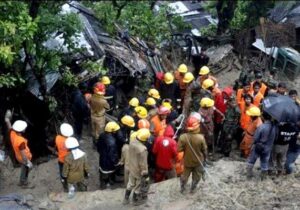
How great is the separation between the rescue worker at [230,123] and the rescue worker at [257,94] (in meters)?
0.46

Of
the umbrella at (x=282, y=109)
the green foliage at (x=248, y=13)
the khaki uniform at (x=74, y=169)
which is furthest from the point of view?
the green foliage at (x=248, y=13)

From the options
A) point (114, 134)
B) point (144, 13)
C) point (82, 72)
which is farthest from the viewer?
point (144, 13)

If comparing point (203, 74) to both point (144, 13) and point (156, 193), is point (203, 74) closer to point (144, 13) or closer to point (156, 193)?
point (156, 193)

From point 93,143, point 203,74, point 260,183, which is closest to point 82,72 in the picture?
point 93,143

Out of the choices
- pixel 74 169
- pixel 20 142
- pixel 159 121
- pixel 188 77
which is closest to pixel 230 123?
pixel 188 77

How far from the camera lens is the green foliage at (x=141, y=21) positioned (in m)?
15.8

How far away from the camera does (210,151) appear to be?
450 inches

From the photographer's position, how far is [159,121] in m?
10.3

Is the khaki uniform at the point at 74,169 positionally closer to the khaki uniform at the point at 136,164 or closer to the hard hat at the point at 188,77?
the khaki uniform at the point at 136,164

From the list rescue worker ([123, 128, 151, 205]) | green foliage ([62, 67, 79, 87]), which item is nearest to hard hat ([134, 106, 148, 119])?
rescue worker ([123, 128, 151, 205])

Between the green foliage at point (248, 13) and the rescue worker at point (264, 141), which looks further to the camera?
the green foliage at point (248, 13)

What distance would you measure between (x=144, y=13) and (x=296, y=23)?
513 centimetres

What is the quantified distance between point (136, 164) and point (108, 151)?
4.57ft

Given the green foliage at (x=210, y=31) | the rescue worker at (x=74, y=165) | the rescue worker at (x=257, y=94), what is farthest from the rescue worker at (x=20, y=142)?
the green foliage at (x=210, y=31)
